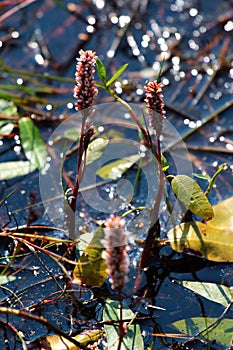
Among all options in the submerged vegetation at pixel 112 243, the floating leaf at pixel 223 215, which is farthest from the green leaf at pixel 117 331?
the floating leaf at pixel 223 215

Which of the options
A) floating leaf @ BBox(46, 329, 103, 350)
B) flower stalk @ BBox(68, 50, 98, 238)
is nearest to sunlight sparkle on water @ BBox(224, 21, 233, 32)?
flower stalk @ BBox(68, 50, 98, 238)

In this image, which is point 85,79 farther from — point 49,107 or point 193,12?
point 193,12

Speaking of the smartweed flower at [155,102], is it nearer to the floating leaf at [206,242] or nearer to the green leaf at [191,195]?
the green leaf at [191,195]

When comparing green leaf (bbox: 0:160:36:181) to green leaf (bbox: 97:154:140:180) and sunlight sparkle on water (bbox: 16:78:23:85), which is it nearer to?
green leaf (bbox: 97:154:140:180)

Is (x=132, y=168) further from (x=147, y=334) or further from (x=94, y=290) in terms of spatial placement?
(x=147, y=334)

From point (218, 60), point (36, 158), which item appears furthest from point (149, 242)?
point (218, 60)

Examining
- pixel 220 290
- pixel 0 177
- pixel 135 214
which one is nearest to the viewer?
pixel 220 290
